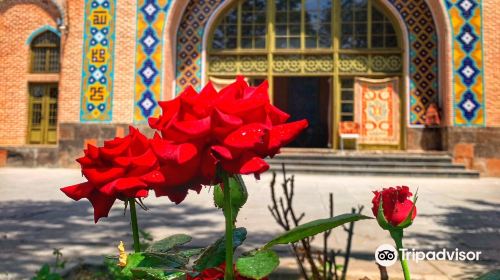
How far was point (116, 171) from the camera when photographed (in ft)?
1.93

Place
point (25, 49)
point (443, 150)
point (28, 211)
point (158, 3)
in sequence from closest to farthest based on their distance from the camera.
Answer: point (28, 211), point (443, 150), point (158, 3), point (25, 49)

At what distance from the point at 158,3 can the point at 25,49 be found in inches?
177

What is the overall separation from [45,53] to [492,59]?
12.9 m

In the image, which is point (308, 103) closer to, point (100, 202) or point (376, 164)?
point (376, 164)

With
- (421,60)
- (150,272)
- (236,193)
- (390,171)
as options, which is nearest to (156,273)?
(150,272)

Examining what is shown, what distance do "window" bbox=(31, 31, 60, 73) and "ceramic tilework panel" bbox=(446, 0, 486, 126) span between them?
11494 mm

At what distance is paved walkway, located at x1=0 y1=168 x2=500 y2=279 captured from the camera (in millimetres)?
2404

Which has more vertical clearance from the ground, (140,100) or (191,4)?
(191,4)

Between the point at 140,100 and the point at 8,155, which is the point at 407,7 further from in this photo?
the point at 8,155

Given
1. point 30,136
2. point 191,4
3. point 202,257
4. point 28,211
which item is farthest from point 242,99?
point 30,136

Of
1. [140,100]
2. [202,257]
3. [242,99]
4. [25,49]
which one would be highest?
Result: [25,49]

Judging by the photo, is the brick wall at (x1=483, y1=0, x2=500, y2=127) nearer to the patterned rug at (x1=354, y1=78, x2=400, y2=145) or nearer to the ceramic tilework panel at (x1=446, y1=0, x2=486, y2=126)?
the ceramic tilework panel at (x1=446, y1=0, x2=486, y2=126)

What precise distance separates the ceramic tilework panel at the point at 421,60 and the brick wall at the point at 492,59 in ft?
4.16

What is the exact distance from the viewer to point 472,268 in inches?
91.4
